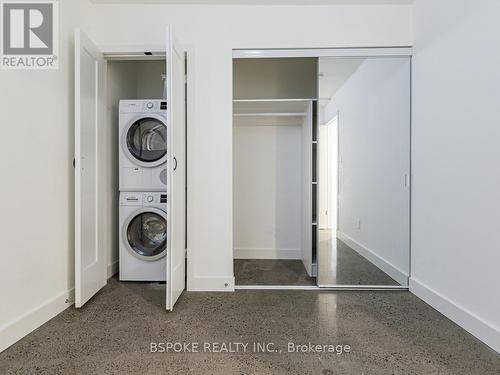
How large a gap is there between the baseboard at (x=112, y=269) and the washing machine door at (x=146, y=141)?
1.08 m

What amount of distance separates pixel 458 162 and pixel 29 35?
3060mm

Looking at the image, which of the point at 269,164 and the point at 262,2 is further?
the point at 269,164

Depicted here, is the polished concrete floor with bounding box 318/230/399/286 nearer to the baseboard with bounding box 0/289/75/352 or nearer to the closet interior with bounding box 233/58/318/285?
the closet interior with bounding box 233/58/318/285

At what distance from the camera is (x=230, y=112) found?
257cm

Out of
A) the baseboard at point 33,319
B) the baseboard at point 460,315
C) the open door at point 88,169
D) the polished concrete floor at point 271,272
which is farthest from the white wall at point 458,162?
the baseboard at point 33,319

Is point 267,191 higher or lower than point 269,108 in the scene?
lower

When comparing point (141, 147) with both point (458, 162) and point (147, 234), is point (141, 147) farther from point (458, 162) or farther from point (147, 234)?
point (458, 162)

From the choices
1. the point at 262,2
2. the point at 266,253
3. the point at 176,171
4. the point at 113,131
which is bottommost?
the point at 266,253

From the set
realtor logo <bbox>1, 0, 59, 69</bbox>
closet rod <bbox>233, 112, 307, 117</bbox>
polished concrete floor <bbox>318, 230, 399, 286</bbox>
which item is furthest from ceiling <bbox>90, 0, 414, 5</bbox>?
polished concrete floor <bbox>318, 230, 399, 286</bbox>

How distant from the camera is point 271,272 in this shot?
3.04 meters

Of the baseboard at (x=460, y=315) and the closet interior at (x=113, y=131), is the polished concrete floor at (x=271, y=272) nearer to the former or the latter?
the baseboard at (x=460, y=315)

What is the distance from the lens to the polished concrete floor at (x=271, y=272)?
9.11 feet

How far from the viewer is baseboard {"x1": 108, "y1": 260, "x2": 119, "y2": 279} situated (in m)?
2.89

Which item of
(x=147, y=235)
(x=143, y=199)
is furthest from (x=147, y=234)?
(x=143, y=199)
